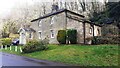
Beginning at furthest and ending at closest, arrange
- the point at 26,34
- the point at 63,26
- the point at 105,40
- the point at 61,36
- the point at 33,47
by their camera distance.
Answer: the point at 26,34 → the point at 63,26 → the point at 61,36 → the point at 105,40 → the point at 33,47

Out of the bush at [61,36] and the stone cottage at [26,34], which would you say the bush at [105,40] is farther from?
the stone cottage at [26,34]

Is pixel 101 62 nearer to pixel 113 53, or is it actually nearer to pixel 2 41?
pixel 113 53

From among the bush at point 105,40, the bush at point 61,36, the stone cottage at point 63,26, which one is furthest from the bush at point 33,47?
the stone cottage at point 63,26

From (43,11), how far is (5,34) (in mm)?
15249

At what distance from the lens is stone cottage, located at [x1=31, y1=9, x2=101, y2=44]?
131 ft

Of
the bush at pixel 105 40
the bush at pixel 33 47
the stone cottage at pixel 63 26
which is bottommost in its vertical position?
the bush at pixel 33 47

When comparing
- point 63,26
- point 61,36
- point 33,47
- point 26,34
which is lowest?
point 33,47

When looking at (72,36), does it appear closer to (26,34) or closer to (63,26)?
(63,26)

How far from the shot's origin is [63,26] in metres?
41.6

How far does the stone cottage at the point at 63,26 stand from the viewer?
39.8 metres

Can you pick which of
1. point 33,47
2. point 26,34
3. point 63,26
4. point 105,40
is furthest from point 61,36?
point 26,34

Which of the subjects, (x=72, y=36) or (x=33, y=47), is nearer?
(x=33, y=47)

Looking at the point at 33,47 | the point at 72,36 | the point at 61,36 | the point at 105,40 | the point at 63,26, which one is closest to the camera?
the point at 33,47

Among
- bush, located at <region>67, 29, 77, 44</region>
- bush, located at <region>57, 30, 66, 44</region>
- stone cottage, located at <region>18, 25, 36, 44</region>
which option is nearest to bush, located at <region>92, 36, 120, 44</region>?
bush, located at <region>67, 29, 77, 44</region>
